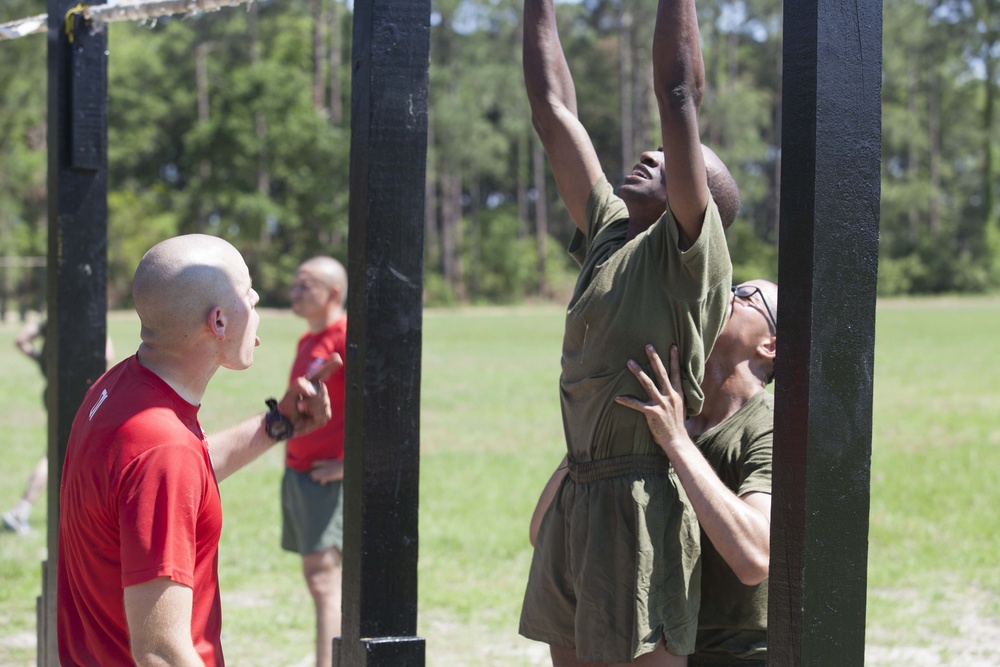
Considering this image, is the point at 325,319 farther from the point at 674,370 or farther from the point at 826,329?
the point at 826,329

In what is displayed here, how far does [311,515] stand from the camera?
198 inches

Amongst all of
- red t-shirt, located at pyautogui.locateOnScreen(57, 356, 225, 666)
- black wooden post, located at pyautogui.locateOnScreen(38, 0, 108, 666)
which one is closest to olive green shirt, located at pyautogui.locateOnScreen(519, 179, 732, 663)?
red t-shirt, located at pyautogui.locateOnScreen(57, 356, 225, 666)

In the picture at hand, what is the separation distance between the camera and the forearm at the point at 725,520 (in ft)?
7.54

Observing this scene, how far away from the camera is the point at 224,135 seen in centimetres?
5053

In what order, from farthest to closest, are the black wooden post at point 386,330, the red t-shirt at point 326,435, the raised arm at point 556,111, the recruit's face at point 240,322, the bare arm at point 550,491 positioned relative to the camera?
the red t-shirt at point 326,435 → the raised arm at point 556,111 → the bare arm at point 550,491 → the recruit's face at point 240,322 → the black wooden post at point 386,330

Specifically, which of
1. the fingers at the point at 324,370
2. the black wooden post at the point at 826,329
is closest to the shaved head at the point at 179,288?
the fingers at the point at 324,370

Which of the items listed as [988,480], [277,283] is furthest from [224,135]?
[988,480]

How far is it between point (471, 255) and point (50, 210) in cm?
5284

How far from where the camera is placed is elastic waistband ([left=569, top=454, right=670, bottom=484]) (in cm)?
242

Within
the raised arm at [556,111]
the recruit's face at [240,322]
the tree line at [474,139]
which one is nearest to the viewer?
the recruit's face at [240,322]

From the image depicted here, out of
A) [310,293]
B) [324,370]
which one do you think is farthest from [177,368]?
[310,293]

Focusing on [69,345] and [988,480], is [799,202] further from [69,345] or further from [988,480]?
[988,480]

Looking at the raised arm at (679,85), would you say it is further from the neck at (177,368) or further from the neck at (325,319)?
the neck at (325,319)

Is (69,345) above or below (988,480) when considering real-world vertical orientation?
above
